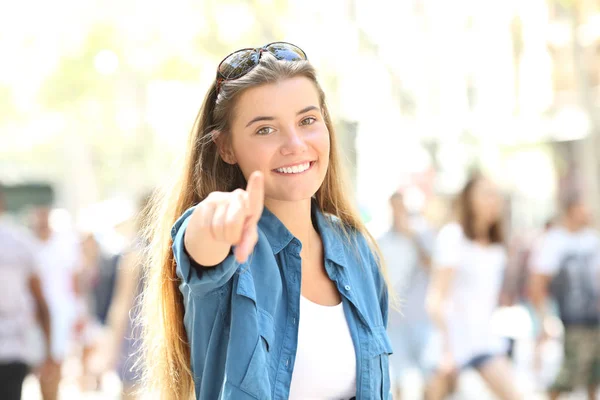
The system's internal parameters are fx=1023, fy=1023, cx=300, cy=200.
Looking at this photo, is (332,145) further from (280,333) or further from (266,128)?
(280,333)

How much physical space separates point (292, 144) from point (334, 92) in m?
8.55

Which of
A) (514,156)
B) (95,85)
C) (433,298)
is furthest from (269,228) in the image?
(514,156)

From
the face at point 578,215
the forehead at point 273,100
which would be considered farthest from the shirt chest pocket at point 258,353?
the face at point 578,215

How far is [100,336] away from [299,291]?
8.59 m

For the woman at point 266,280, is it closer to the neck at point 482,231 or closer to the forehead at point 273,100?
the forehead at point 273,100

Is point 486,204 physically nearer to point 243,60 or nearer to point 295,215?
point 295,215

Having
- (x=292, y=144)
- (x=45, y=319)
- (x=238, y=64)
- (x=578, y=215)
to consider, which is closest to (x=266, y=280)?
(x=292, y=144)

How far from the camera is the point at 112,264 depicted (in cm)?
922

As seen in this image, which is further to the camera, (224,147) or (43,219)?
(43,219)

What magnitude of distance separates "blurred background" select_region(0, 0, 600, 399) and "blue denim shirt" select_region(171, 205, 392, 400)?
511 mm

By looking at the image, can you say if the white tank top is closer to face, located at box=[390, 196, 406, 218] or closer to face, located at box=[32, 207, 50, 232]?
face, located at box=[390, 196, 406, 218]

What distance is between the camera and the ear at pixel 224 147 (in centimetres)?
290

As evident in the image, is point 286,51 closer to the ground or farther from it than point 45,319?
farther from it

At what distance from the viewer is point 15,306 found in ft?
21.2
